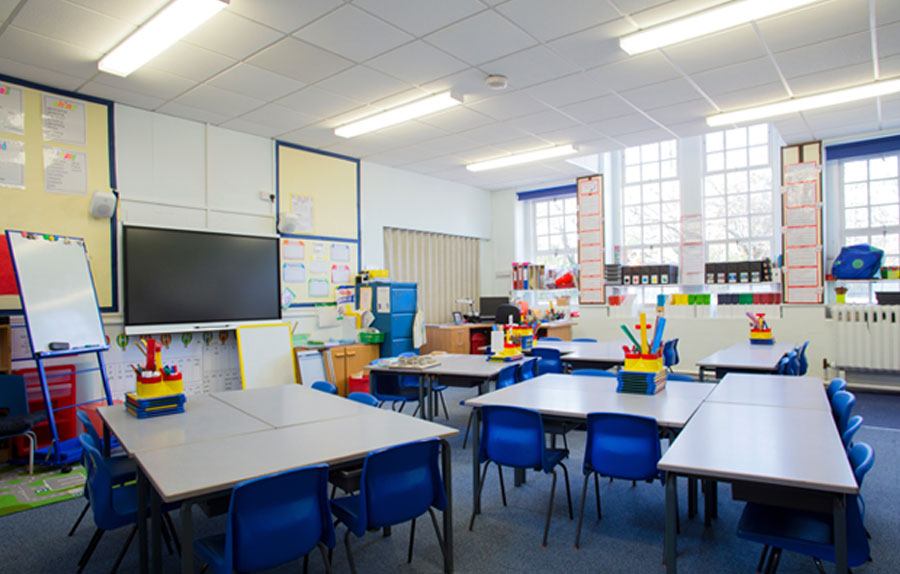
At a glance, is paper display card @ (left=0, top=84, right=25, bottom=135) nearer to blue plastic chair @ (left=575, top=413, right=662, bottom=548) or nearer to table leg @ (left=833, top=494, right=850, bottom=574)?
blue plastic chair @ (left=575, top=413, right=662, bottom=548)

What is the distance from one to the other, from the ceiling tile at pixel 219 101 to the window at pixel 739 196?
22.1ft

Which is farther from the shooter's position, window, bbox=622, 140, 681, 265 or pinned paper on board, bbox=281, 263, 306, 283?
window, bbox=622, 140, 681, 265

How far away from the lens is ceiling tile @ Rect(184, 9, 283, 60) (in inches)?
144

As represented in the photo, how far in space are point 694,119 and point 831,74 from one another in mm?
1423

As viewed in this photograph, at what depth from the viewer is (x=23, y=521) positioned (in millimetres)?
3371

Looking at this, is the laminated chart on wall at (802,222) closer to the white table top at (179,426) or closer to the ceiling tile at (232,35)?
the ceiling tile at (232,35)

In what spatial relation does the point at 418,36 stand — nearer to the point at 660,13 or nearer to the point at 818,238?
the point at 660,13

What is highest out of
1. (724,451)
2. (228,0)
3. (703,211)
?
(228,0)

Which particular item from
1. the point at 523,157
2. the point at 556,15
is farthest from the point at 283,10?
the point at 523,157

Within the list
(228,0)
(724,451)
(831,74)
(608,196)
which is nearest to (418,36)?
(228,0)

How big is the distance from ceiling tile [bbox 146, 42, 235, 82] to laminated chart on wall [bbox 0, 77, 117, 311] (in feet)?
3.83

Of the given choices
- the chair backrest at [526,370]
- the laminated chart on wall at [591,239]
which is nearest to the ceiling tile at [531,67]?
the chair backrest at [526,370]

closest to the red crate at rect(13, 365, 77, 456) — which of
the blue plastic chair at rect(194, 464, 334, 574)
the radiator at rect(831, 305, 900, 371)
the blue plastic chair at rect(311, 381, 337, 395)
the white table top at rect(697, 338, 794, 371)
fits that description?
the blue plastic chair at rect(311, 381, 337, 395)

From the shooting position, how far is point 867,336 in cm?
666
